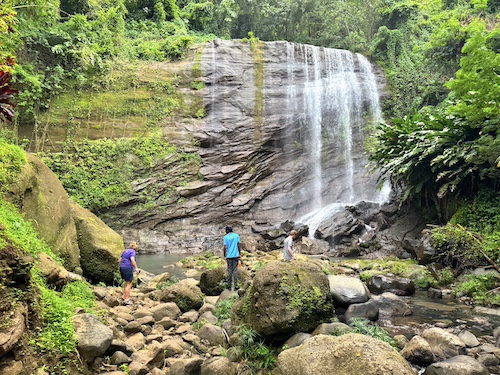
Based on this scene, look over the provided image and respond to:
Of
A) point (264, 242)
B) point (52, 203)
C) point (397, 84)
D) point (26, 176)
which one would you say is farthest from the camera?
point (397, 84)

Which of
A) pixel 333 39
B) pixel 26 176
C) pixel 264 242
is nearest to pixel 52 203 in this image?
pixel 26 176

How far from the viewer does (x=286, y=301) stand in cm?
480

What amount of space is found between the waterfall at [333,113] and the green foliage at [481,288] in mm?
12086

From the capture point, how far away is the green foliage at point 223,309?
6105mm

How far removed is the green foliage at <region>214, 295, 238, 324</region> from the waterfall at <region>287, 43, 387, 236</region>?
46.3 ft

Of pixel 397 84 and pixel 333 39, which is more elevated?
pixel 333 39

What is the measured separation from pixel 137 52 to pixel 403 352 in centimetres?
2198

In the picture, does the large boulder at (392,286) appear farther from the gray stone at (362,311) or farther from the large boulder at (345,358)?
the large boulder at (345,358)

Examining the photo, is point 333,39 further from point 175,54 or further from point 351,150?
point 175,54

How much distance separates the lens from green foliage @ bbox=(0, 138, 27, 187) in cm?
573

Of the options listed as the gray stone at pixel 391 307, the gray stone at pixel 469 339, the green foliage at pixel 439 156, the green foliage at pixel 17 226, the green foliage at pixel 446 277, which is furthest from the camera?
the green foliage at pixel 439 156

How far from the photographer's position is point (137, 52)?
2194 centimetres

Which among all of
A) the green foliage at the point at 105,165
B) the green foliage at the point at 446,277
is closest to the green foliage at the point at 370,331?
the green foliage at the point at 446,277

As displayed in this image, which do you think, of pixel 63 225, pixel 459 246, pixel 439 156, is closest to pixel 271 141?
pixel 439 156
